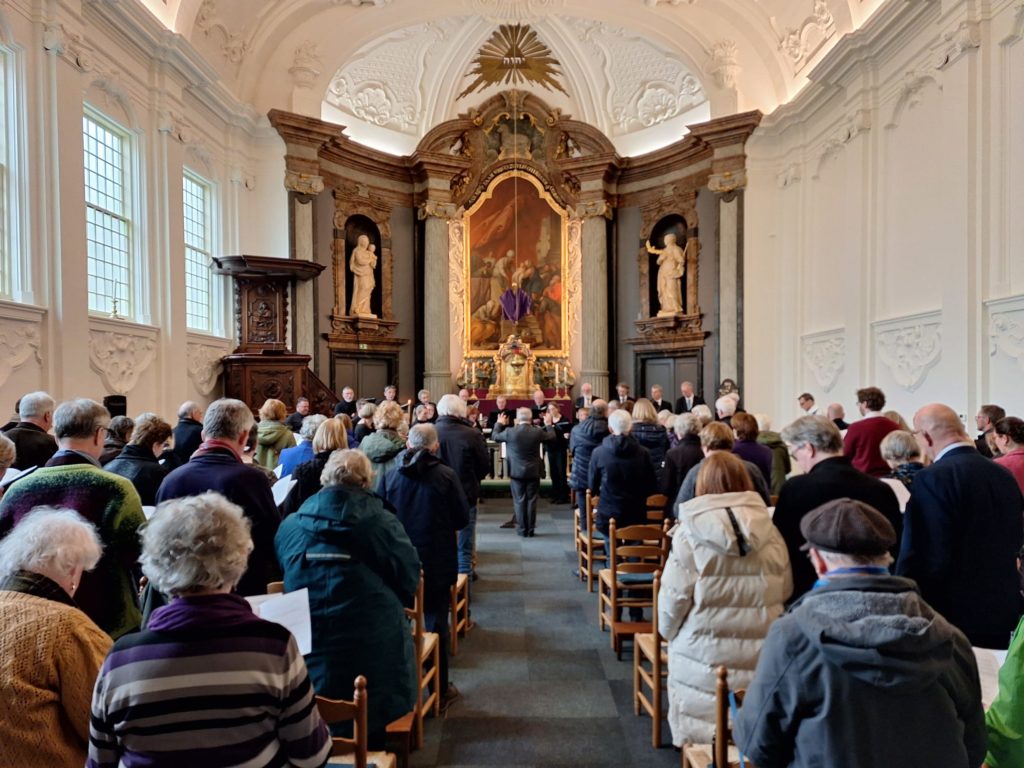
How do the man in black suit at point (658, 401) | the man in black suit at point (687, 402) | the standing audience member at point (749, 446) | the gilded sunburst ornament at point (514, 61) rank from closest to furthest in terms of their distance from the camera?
the standing audience member at point (749, 446) < the man in black suit at point (658, 401) < the man in black suit at point (687, 402) < the gilded sunburst ornament at point (514, 61)

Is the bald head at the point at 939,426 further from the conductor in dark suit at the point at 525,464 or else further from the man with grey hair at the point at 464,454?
the conductor in dark suit at the point at 525,464

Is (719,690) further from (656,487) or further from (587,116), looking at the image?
(587,116)

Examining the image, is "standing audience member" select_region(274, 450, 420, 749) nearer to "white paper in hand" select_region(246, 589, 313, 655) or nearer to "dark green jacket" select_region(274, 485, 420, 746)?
"dark green jacket" select_region(274, 485, 420, 746)

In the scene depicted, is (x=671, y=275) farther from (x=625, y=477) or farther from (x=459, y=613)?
(x=459, y=613)

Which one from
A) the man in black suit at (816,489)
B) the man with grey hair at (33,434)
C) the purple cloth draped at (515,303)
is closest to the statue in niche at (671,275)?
the purple cloth draped at (515,303)

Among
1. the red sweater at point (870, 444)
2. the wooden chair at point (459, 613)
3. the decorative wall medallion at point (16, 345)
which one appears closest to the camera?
the wooden chair at point (459, 613)

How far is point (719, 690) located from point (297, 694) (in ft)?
4.78

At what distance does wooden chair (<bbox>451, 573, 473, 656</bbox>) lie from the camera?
4508 millimetres

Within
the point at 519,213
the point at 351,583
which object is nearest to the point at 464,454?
the point at 351,583

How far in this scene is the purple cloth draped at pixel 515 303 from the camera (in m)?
15.3

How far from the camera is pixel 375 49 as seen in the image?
1448 cm

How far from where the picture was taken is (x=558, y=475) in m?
9.91

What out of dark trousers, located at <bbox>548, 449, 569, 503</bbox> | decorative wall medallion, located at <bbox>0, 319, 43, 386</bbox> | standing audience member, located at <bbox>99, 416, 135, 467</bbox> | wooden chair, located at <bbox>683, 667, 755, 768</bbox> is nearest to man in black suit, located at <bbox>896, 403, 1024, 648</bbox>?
wooden chair, located at <bbox>683, 667, 755, 768</bbox>

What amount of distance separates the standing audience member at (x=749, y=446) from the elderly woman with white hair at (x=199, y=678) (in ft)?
12.4
